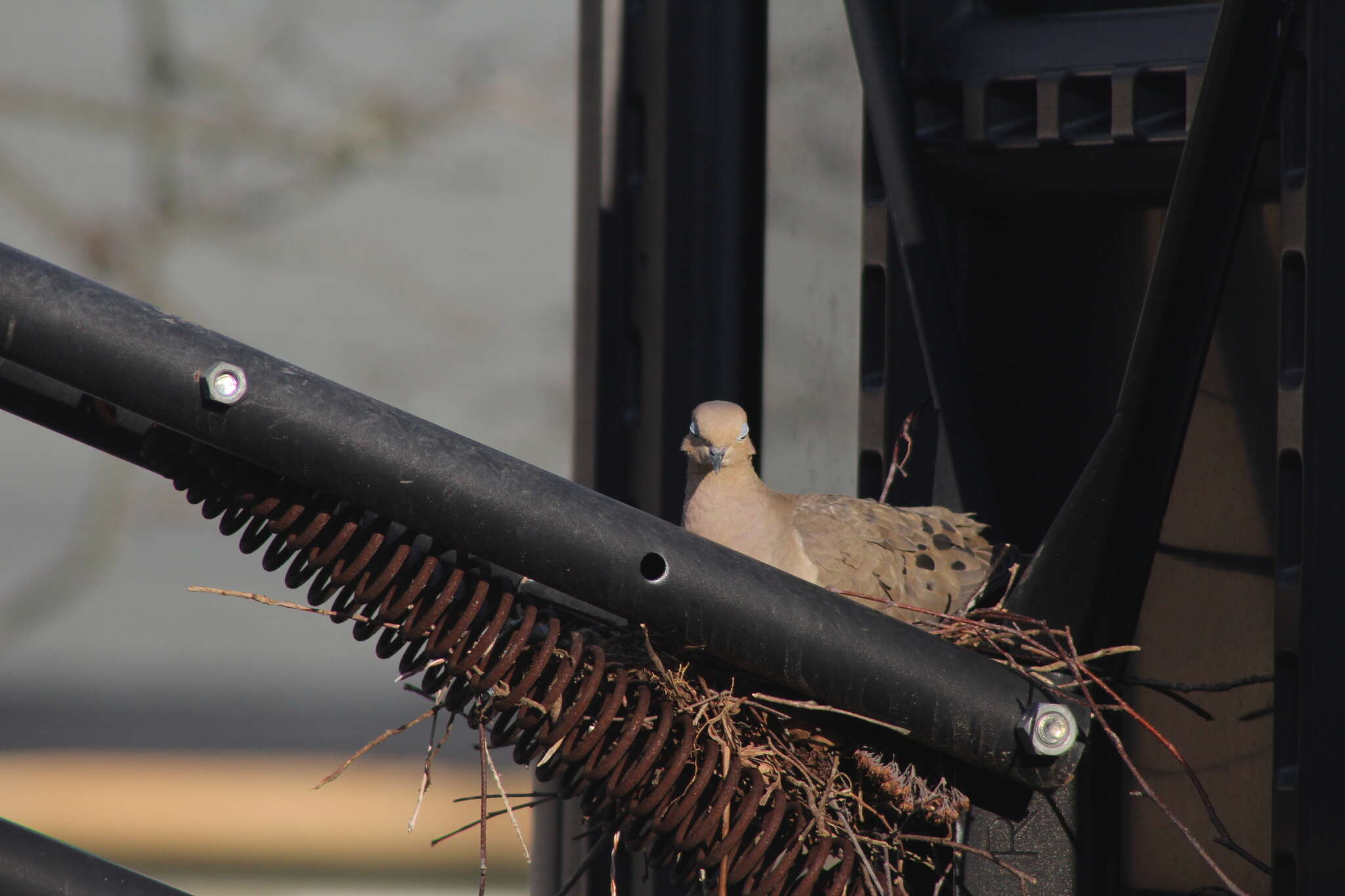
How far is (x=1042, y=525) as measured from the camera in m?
2.22

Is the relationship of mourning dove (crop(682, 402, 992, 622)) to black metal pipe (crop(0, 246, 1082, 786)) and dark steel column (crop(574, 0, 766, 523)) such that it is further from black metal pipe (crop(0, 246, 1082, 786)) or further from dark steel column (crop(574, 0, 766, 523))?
black metal pipe (crop(0, 246, 1082, 786))

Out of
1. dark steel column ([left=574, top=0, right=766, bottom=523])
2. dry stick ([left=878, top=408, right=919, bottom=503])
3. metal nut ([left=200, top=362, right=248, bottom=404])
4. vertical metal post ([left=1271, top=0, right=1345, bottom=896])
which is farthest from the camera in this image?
dark steel column ([left=574, top=0, right=766, bottom=523])

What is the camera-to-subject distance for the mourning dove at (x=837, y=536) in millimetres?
2086

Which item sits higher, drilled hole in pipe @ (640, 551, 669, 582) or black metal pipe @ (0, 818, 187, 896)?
drilled hole in pipe @ (640, 551, 669, 582)

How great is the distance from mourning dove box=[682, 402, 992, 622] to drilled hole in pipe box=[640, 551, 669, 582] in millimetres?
964

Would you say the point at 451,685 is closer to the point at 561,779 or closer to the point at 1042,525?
the point at 561,779

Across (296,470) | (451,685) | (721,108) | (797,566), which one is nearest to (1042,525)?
(797,566)

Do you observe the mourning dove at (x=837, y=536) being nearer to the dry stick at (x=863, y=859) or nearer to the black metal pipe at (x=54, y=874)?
→ the dry stick at (x=863, y=859)

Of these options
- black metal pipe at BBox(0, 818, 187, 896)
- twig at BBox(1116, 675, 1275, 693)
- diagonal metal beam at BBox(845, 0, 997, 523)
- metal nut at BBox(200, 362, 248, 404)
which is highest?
diagonal metal beam at BBox(845, 0, 997, 523)

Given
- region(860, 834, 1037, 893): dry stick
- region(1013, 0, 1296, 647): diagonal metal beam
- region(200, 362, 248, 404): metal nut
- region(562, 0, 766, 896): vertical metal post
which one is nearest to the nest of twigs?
region(860, 834, 1037, 893): dry stick

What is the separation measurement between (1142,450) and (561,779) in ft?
1.96

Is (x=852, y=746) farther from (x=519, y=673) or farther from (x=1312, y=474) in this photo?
(x=1312, y=474)

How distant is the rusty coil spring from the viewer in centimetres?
117

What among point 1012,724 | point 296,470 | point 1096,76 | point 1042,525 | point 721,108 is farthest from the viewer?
point 721,108
